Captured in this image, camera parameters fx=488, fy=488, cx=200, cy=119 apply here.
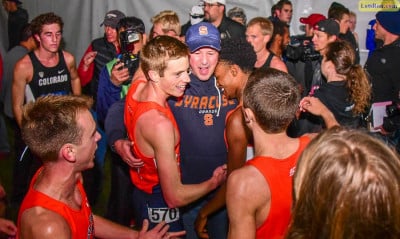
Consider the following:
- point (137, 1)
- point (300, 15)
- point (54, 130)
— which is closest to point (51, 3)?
point (137, 1)

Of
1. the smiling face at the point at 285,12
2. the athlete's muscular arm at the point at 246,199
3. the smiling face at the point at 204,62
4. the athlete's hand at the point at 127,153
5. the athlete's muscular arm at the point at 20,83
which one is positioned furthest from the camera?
the smiling face at the point at 285,12

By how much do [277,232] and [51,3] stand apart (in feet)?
24.5

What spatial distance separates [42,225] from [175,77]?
52.5 inches

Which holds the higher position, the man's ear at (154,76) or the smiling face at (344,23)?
the smiling face at (344,23)

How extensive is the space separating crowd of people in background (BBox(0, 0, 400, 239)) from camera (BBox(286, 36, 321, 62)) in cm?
2

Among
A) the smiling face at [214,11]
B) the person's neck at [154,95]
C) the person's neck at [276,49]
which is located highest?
the smiling face at [214,11]

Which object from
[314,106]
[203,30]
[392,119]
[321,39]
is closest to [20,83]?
[203,30]

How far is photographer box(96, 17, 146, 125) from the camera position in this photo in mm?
4266

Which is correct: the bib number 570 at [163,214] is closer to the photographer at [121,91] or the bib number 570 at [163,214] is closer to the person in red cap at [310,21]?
the photographer at [121,91]

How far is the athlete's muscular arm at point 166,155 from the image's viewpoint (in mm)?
2738

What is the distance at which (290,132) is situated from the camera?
14.6 feet

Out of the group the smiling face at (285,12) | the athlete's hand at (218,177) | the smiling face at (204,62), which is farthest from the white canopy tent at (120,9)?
the athlete's hand at (218,177)

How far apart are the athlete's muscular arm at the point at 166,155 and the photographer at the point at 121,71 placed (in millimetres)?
1439

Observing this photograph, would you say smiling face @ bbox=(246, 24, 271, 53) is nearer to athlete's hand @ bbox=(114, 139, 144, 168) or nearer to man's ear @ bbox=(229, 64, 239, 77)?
man's ear @ bbox=(229, 64, 239, 77)
